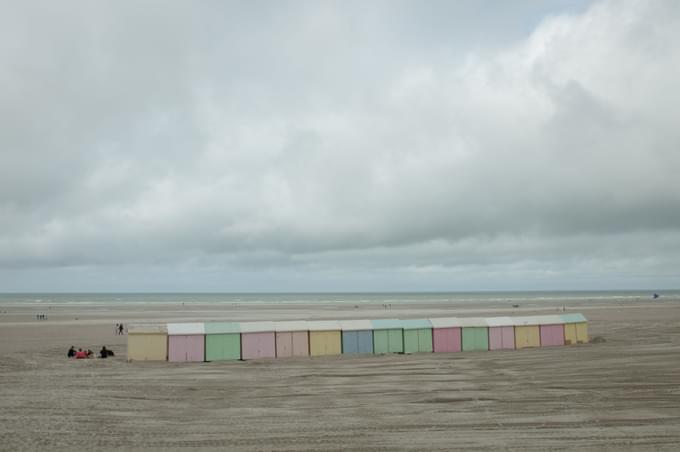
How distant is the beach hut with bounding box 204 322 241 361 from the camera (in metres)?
31.4

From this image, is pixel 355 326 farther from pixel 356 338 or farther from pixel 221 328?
pixel 221 328

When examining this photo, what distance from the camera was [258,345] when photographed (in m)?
32.2

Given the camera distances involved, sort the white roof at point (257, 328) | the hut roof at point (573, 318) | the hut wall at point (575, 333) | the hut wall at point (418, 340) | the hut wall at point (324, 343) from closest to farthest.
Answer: the white roof at point (257, 328), the hut wall at point (324, 343), the hut wall at point (418, 340), the hut wall at point (575, 333), the hut roof at point (573, 318)

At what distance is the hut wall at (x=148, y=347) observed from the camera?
3092 cm

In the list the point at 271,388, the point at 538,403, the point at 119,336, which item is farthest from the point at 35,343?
the point at 538,403

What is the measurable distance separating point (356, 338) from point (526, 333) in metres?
11.1

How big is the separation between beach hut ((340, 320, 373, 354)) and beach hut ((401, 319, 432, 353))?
2183 mm

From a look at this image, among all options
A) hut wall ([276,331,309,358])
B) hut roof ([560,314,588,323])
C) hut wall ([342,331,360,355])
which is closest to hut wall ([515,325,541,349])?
hut roof ([560,314,588,323])

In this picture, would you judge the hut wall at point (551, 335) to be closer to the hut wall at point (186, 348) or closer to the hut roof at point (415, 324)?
the hut roof at point (415, 324)

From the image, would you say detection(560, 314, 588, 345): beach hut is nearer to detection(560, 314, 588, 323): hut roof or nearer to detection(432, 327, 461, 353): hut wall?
detection(560, 314, 588, 323): hut roof

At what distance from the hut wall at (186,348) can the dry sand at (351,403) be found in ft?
3.64

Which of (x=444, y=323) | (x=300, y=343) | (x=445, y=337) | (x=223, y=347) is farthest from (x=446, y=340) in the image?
(x=223, y=347)

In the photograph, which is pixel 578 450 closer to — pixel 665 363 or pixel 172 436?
pixel 172 436

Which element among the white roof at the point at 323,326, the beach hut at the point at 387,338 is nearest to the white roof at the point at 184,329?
the white roof at the point at 323,326
